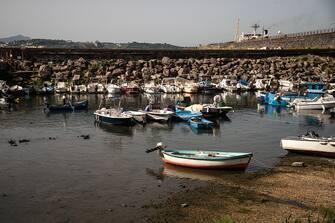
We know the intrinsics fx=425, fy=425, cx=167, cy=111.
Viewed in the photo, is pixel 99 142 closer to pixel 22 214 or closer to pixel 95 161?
pixel 95 161

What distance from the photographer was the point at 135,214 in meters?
20.4

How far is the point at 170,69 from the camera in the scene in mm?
87875

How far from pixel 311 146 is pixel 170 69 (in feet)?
192

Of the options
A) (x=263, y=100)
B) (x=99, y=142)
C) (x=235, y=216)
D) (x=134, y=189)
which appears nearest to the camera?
(x=235, y=216)

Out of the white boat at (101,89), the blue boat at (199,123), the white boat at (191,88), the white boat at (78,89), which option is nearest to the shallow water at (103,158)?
the blue boat at (199,123)

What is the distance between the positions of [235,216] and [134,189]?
6.64m

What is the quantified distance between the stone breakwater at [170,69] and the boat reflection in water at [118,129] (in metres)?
37.1

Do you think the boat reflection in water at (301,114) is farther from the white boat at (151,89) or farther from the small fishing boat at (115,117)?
the white boat at (151,89)

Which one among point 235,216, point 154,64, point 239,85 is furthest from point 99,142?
point 154,64

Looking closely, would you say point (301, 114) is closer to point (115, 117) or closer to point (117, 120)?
point (117, 120)

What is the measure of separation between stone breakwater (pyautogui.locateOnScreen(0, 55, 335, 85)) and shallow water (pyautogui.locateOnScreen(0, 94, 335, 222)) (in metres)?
27.2

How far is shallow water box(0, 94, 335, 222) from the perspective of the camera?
70.6 ft

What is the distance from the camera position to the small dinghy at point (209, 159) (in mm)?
26828

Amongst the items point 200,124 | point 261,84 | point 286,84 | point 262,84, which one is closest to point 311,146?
point 200,124
